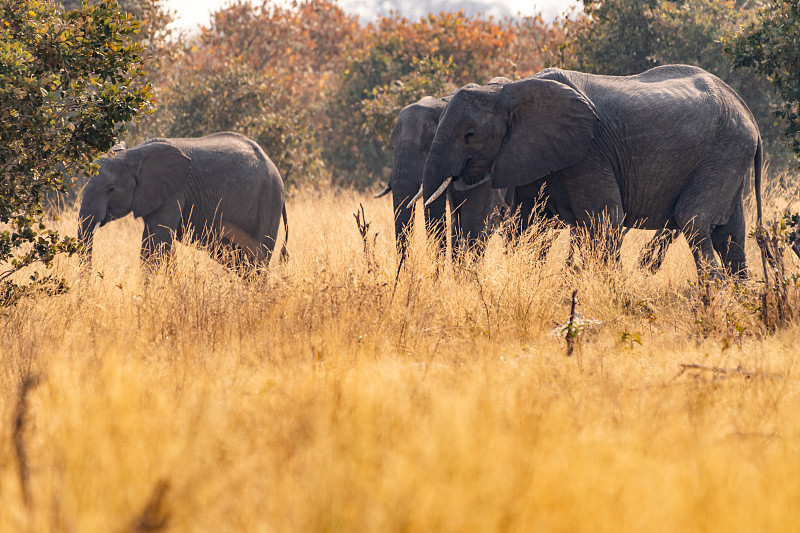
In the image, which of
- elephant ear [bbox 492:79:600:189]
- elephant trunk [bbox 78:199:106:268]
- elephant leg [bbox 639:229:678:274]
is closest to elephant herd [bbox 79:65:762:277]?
elephant ear [bbox 492:79:600:189]

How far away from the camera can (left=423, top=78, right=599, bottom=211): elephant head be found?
7.63 meters

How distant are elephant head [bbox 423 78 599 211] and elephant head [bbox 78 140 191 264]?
3.61m

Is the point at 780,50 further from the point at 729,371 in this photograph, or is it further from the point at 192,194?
the point at 192,194

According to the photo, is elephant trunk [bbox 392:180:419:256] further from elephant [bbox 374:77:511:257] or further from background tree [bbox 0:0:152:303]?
background tree [bbox 0:0:152:303]

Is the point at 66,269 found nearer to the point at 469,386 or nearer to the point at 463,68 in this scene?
the point at 469,386

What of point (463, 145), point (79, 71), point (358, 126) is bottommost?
point (358, 126)

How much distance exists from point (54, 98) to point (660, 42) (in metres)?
12.1

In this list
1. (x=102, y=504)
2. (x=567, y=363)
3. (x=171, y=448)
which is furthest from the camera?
(x=567, y=363)

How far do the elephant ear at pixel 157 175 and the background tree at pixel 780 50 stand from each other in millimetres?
6435

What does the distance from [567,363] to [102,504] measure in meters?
2.99

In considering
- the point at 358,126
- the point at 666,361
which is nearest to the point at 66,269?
the point at 666,361

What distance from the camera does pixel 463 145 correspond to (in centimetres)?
789

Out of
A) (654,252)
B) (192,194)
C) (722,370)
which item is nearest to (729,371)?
(722,370)

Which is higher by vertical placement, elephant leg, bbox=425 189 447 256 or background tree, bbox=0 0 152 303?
background tree, bbox=0 0 152 303
